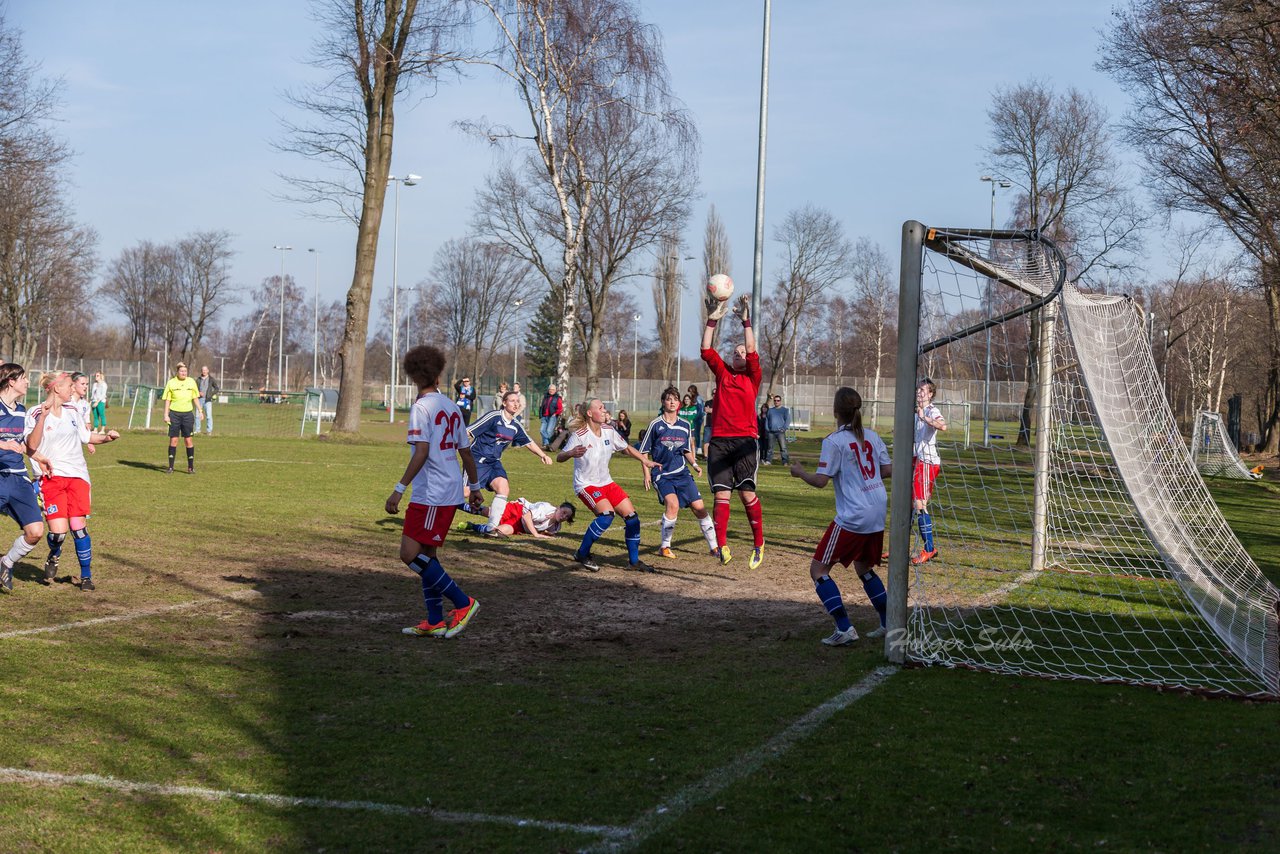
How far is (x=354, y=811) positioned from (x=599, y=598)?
5116mm

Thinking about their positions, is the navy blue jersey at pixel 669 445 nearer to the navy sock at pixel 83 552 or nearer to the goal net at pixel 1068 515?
the goal net at pixel 1068 515

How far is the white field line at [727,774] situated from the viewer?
402 cm

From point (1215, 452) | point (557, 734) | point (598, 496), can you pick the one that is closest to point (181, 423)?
point (598, 496)

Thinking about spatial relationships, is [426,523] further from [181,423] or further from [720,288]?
[181,423]

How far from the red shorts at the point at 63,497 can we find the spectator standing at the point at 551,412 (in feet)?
68.5

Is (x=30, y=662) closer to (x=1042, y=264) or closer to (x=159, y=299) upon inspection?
(x=1042, y=264)

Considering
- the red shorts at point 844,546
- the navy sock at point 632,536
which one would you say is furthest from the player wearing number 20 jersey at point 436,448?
the navy sock at point 632,536

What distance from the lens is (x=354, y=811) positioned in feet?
13.9

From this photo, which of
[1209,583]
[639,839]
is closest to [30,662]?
[639,839]

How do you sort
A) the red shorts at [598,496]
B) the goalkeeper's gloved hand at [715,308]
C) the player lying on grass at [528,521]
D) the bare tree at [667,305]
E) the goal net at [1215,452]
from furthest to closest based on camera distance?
the bare tree at [667,305]
the goal net at [1215,452]
the player lying on grass at [528,521]
the red shorts at [598,496]
the goalkeeper's gloved hand at [715,308]

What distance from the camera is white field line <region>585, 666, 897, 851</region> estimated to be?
13.2 feet

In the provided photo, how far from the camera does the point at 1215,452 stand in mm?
32719

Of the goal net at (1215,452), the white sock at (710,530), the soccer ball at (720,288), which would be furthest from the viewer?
the goal net at (1215,452)

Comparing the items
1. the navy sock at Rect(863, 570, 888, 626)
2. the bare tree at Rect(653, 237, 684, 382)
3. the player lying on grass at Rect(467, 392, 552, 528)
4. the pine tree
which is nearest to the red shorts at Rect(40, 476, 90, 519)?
the player lying on grass at Rect(467, 392, 552, 528)
